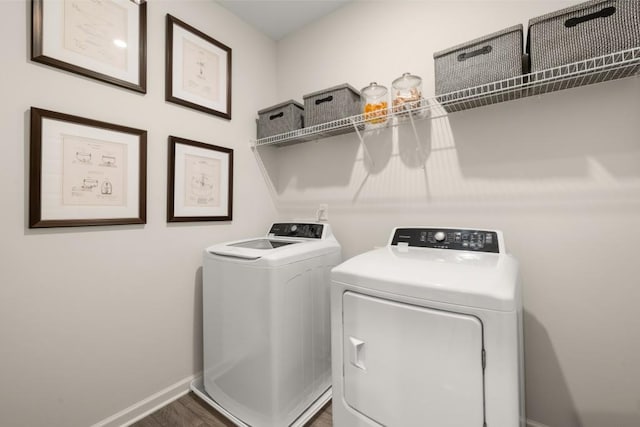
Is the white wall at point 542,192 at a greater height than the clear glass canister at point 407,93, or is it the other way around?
the clear glass canister at point 407,93

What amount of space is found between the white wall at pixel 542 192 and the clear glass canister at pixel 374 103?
14 centimetres

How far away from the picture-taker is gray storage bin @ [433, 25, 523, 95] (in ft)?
4.04

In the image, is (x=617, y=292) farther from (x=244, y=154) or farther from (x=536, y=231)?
(x=244, y=154)

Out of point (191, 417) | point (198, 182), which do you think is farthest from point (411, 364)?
point (198, 182)

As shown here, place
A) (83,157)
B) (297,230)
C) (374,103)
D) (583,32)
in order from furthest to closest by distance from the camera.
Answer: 1. (297,230)
2. (374,103)
3. (83,157)
4. (583,32)

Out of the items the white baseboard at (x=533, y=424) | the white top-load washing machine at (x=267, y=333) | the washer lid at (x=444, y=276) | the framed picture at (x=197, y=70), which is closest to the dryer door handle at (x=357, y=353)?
the washer lid at (x=444, y=276)

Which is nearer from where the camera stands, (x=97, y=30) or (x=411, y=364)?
(x=411, y=364)

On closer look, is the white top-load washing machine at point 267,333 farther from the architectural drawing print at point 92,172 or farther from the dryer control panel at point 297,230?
the architectural drawing print at point 92,172

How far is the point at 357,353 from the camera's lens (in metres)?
1.10

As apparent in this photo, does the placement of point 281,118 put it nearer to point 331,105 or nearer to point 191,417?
point 331,105

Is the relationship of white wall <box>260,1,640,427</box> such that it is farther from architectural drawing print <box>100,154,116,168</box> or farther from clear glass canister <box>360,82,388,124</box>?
architectural drawing print <box>100,154,116,168</box>

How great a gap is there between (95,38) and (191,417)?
2057 mm

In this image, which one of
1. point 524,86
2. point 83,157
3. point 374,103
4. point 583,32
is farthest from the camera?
point 374,103

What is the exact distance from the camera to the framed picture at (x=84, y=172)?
124 cm
